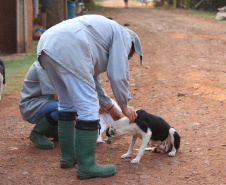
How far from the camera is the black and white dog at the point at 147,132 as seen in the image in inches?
136

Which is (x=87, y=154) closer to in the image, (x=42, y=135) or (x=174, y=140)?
(x=174, y=140)

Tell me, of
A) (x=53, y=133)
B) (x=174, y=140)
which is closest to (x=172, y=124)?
(x=174, y=140)

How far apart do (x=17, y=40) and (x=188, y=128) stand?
23.9 feet

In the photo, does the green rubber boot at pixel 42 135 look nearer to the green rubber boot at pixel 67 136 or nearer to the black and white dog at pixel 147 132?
the green rubber boot at pixel 67 136

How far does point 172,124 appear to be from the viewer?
15.4 ft

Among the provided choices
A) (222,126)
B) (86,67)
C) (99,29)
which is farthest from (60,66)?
(222,126)

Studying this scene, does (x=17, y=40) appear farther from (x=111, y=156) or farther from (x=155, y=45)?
(x=111, y=156)

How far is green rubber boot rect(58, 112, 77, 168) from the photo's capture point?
10.8 ft

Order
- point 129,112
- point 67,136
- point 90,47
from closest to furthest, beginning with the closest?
point 90,47 < point 129,112 < point 67,136

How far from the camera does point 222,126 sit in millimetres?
4402

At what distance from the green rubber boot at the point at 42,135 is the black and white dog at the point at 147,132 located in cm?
83

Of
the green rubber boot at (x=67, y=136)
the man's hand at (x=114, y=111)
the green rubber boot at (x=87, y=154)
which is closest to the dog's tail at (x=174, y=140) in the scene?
the man's hand at (x=114, y=111)

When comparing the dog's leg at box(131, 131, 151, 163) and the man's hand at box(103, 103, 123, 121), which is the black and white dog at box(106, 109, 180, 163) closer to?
the dog's leg at box(131, 131, 151, 163)

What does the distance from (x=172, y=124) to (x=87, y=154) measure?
2002 millimetres
